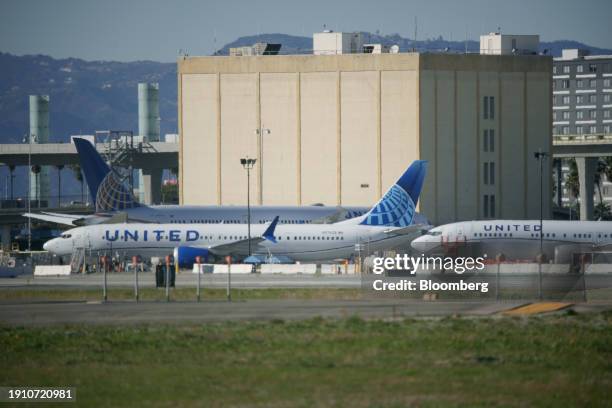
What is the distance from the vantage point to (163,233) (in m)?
84.6

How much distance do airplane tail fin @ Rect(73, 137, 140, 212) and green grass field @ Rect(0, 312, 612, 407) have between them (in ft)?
202

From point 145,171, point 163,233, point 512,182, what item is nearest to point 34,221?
point 145,171

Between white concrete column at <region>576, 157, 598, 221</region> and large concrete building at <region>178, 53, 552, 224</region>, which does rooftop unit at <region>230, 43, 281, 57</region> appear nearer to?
large concrete building at <region>178, 53, 552, 224</region>

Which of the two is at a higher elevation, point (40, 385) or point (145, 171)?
point (145, 171)

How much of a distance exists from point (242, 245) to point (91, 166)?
24508 mm

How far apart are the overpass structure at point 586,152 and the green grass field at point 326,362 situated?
342 ft

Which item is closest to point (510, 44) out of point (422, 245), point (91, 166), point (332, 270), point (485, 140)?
point (485, 140)

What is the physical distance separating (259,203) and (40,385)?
92.6m

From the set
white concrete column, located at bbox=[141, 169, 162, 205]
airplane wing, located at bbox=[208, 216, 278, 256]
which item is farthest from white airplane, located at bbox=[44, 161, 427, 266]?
white concrete column, located at bbox=[141, 169, 162, 205]

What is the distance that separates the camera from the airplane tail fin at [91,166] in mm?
103500

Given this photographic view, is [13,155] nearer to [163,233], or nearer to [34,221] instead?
[34,221]

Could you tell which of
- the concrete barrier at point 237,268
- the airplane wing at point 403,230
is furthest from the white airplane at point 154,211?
the concrete barrier at point 237,268

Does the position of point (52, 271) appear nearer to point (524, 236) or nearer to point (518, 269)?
point (518, 269)

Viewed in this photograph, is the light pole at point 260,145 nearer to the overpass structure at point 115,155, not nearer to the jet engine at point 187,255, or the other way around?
the overpass structure at point 115,155
